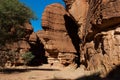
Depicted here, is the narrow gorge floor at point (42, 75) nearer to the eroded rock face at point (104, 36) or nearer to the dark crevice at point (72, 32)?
the eroded rock face at point (104, 36)

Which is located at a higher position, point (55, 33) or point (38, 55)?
point (55, 33)

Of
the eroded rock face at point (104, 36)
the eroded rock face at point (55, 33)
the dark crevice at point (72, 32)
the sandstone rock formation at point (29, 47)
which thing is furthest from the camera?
the sandstone rock formation at point (29, 47)

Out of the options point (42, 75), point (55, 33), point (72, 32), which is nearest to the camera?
point (42, 75)

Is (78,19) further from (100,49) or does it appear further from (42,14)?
(42,14)

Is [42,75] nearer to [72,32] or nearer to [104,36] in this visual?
[104,36]

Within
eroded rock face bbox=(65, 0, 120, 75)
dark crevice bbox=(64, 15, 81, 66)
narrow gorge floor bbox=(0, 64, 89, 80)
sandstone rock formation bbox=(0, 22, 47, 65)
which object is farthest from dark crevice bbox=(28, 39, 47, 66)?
eroded rock face bbox=(65, 0, 120, 75)

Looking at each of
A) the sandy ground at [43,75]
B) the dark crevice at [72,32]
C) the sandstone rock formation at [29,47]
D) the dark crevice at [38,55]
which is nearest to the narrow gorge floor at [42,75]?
the sandy ground at [43,75]

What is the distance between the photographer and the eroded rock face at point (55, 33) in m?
46.7

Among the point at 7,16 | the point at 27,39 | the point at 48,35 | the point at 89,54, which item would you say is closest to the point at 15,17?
the point at 7,16

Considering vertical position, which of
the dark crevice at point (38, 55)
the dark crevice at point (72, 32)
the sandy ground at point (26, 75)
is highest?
the dark crevice at point (72, 32)

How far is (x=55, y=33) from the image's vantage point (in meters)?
47.8

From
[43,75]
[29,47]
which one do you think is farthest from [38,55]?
[43,75]

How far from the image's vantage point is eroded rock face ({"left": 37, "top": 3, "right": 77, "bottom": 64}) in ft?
153

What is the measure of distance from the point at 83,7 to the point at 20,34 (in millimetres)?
8381
